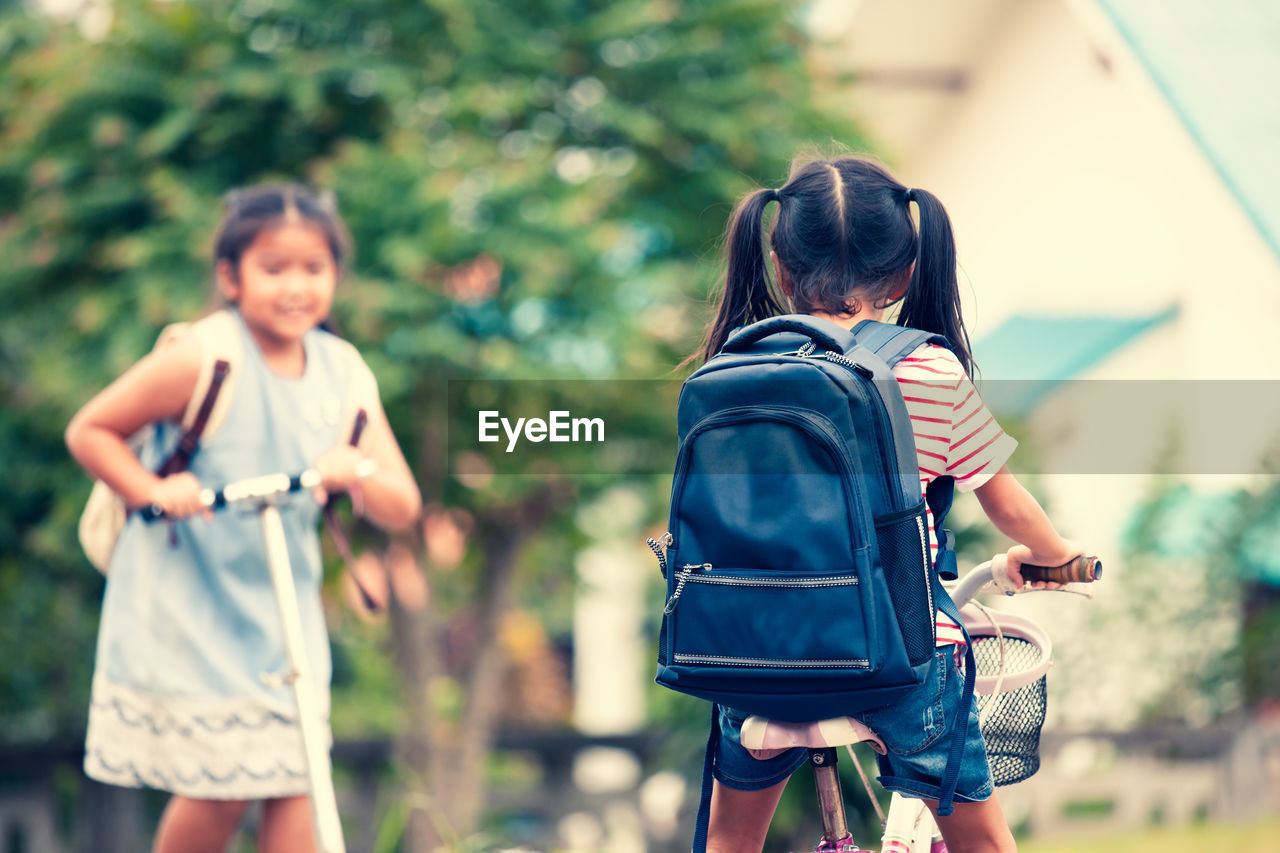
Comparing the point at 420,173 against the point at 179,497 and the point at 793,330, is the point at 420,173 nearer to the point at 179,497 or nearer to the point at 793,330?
the point at 179,497

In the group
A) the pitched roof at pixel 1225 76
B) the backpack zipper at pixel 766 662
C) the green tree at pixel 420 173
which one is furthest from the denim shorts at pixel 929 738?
the pitched roof at pixel 1225 76

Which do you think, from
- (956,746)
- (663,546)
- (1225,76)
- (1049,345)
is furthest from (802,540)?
(1049,345)

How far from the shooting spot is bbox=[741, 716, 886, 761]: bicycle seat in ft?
5.77

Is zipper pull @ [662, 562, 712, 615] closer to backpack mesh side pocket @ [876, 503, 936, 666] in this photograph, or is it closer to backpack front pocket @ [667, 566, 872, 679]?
backpack front pocket @ [667, 566, 872, 679]

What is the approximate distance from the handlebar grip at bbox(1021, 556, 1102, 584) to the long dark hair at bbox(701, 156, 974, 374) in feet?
1.12

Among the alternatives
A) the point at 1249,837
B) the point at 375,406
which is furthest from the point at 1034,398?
the point at 375,406

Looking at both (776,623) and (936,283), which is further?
(936,283)

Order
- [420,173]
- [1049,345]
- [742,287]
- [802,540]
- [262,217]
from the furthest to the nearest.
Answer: [1049,345]
[420,173]
[262,217]
[742,287]
[802,540]

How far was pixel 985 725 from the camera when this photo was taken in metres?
2.03

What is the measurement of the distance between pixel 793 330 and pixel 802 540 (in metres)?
0.32

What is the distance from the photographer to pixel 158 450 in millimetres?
2701

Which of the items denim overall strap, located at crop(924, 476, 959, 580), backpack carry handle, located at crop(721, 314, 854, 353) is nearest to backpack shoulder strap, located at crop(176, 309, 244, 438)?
backpack carry handle, located at crop(721, 314, 854, 353)

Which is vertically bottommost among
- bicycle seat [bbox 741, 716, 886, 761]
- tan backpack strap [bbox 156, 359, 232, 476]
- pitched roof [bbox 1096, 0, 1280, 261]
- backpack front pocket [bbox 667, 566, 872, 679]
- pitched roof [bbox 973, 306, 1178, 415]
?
bicycle seat [bbox 741, 716, 886, 761]

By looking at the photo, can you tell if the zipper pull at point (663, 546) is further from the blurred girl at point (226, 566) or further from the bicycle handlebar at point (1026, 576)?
the blurred girl at point (226, 566)
